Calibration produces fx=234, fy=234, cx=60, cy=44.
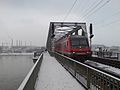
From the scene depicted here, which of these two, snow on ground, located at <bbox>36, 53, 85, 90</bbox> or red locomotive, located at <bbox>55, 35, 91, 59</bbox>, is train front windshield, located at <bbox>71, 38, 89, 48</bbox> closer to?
red locomotive, located at <bbox>55, 35, 91, 59</bbox>

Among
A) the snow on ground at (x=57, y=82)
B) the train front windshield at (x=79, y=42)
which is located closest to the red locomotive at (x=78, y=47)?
the train front windshield at (x=79, y=42)

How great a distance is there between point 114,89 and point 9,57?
95583 millimetres

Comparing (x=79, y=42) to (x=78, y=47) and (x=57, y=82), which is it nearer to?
(x=78, y=47)

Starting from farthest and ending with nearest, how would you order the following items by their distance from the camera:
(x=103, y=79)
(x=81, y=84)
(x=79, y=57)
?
(x=79, y=57)
(x=81, y=84)
(x=103, y=79)

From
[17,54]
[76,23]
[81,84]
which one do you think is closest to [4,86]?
[81,84]

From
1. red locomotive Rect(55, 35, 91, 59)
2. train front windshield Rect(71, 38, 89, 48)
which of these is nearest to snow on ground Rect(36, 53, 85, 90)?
red locomotive Rect(55, 35, 91, 59)

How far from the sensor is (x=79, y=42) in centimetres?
2753

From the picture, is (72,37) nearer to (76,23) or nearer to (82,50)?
(82,50)

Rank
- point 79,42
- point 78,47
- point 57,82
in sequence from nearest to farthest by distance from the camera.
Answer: point 57,82 → point 78,47 → point 79,42

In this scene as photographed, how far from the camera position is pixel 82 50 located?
2698 cm

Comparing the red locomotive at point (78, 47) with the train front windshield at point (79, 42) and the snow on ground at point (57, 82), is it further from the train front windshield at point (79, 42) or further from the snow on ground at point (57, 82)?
the snow on ground at point (57, 82)

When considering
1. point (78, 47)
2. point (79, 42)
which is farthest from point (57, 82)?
point (79, 42)

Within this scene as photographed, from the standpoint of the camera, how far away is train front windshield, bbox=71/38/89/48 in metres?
27.3

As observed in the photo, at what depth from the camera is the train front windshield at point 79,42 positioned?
27281 millimetres
